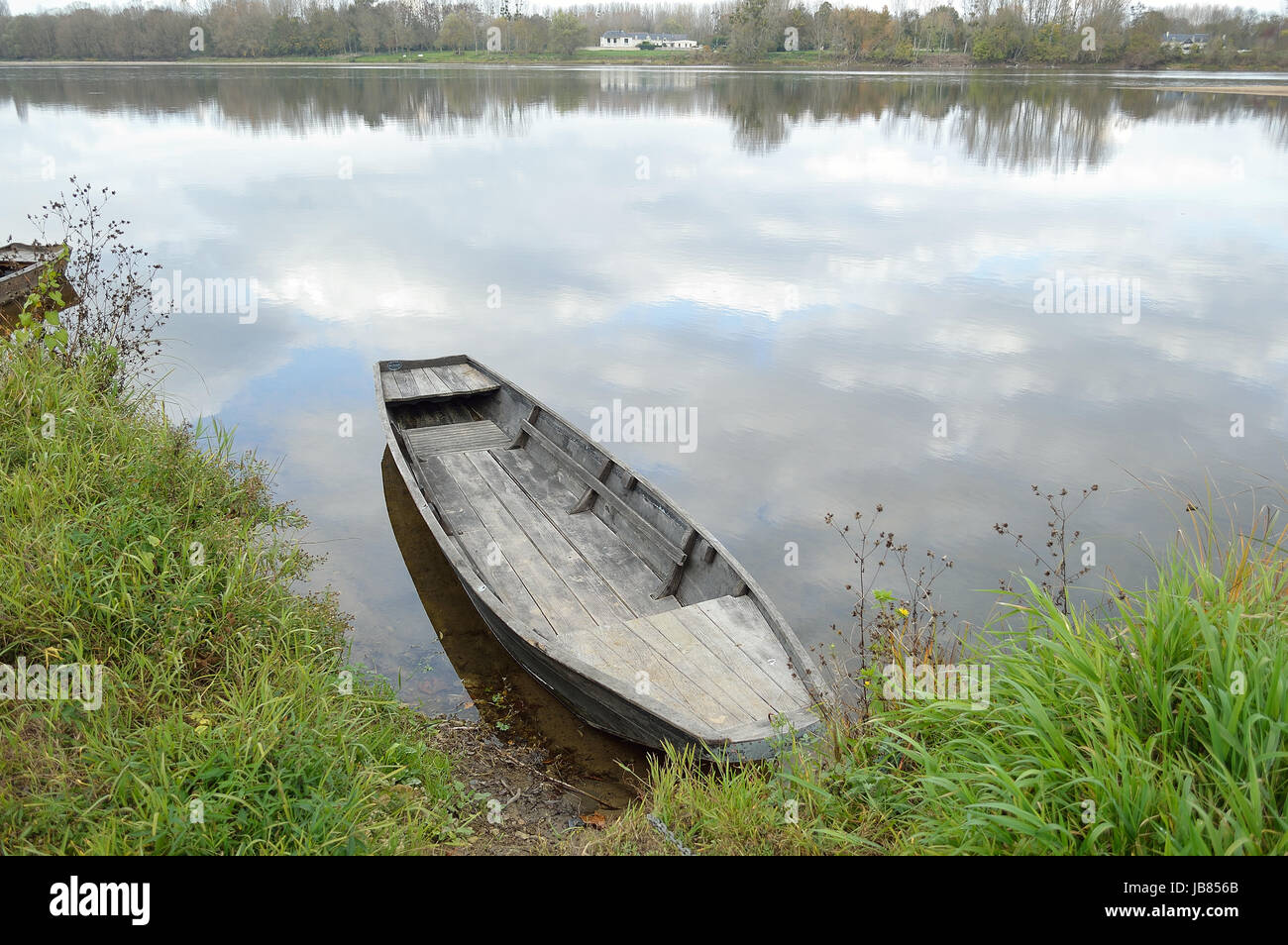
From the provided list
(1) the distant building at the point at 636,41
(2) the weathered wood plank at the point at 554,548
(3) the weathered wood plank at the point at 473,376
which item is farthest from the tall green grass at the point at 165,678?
(1) the distant building at the point at 636,41

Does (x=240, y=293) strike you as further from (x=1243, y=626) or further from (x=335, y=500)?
(x=1243, y=626)

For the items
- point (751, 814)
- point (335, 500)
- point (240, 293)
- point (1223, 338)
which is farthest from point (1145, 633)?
point (240, 293)

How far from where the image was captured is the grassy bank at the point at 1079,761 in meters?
2.67

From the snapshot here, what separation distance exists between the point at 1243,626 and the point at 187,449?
7564 millimetres

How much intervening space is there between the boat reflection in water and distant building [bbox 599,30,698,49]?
114m

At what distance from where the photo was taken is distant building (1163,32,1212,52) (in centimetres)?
7225

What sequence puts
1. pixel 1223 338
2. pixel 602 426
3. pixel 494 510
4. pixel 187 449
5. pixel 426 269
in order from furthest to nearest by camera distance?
1. pixel 426 269
2. pixel 1223 338
3. pixel 602 426
4. pixel 494 510
5. pixel 187 449

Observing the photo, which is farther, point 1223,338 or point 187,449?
point 1223,338

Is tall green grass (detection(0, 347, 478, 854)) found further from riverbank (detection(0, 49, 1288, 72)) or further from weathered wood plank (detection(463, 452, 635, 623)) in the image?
riverbank (detection(0, 49, 1288, 72))

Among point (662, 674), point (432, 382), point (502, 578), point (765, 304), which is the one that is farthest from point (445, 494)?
point (765, 304)

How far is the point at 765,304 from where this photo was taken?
16031 mm

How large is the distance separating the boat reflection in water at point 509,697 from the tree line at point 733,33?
250ft

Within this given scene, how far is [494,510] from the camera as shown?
831 centimetres

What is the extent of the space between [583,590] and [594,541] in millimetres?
816
